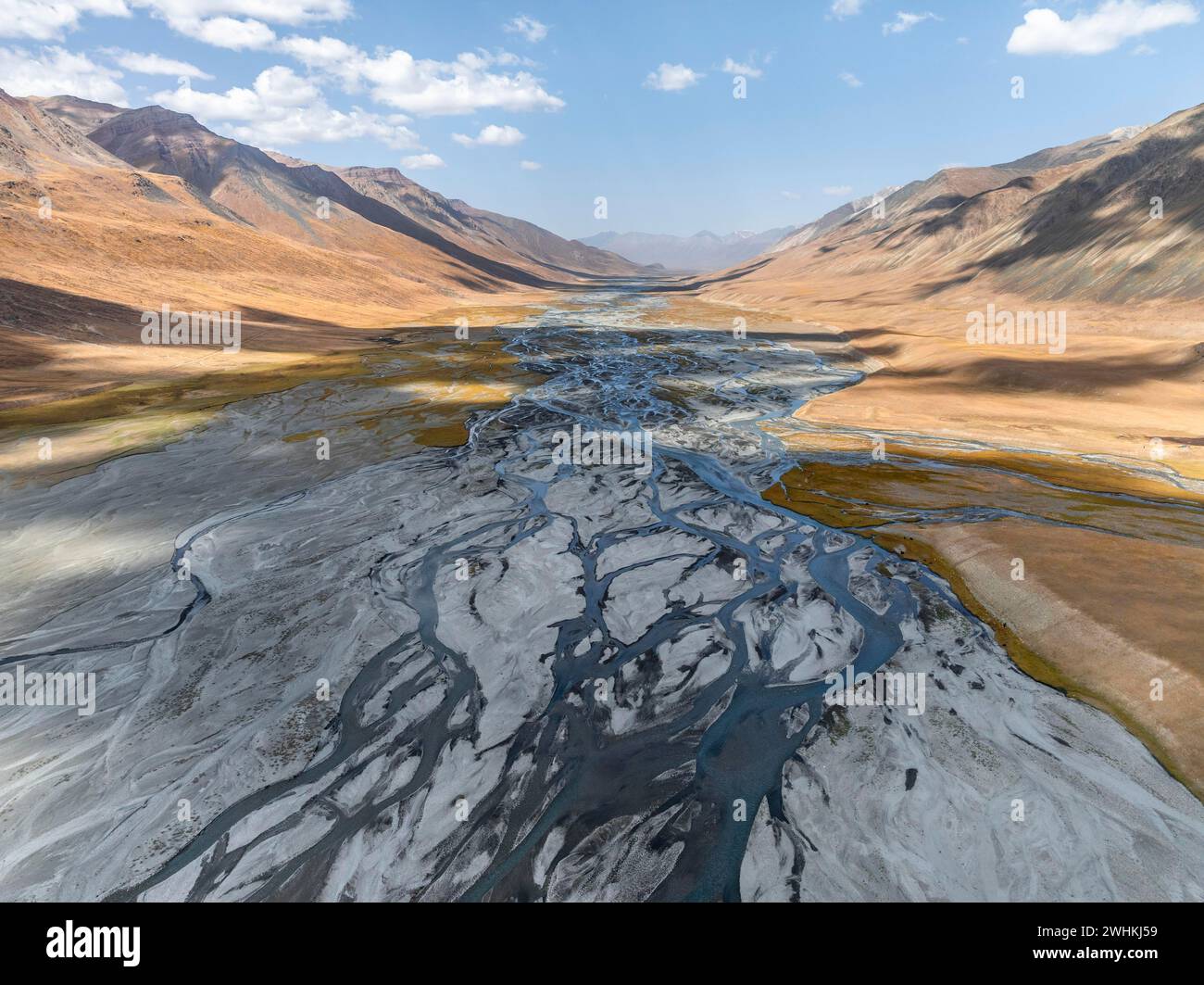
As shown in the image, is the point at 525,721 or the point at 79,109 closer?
the point at 525,721

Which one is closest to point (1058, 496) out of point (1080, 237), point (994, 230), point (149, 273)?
point (1080, 237)

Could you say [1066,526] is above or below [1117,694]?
above

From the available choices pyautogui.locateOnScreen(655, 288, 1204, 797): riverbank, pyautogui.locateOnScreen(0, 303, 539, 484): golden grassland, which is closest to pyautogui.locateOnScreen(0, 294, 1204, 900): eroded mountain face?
pyautogui.locateOnScreen(655, 288, 1204, 797): riverbank

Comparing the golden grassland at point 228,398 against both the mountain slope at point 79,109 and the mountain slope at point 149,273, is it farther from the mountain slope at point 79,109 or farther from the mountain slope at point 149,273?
the mountain slope at point 79,109

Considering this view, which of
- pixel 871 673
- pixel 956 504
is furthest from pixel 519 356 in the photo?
pixel 871 673

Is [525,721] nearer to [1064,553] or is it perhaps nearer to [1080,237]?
[1064,553]

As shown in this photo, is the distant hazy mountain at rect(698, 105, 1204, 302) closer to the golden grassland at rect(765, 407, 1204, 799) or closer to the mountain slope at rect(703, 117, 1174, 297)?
the mountain slope at rect(703, 117, 1174, 297)
